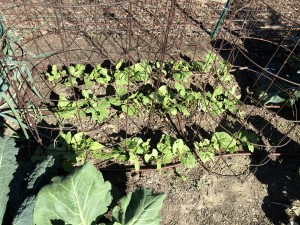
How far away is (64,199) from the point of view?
2424mm

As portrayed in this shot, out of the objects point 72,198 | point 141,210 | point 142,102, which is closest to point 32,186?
point 72,198

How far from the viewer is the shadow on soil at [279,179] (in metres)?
3.24

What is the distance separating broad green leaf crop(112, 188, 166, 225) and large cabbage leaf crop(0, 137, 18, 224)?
0.81 meters

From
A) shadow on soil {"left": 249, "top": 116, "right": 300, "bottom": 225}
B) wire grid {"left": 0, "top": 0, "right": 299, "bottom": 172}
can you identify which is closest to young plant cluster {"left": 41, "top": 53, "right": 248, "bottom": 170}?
wire grid {"left": 0, "top": 0, "right": 299, "bottom": 172}

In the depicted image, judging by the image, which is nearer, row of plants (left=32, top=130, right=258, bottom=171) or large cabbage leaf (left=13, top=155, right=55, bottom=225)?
large cabbage leaf (left=13, top=155, right=55, bottom=225)

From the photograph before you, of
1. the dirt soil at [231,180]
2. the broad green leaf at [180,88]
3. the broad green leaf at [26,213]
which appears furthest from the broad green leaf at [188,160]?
the broad green leaf at [26,213]

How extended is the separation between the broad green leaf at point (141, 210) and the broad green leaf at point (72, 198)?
19 cm

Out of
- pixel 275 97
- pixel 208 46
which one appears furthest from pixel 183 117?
pixel 208 46

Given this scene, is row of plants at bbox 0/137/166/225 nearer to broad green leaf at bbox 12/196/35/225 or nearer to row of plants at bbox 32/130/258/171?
broad green leaf at bbox 12/196/35/225

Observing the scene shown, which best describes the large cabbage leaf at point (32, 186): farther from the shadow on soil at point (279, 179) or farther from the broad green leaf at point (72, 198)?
the shadow on soil at point (279, 179)

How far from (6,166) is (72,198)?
0.60 meters

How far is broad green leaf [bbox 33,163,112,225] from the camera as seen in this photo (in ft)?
7.85

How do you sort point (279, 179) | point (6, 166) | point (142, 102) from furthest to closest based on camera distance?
point (142, 102) < point (279, 179) < point (6, 166)

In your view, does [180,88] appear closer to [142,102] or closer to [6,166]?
[142,102]
